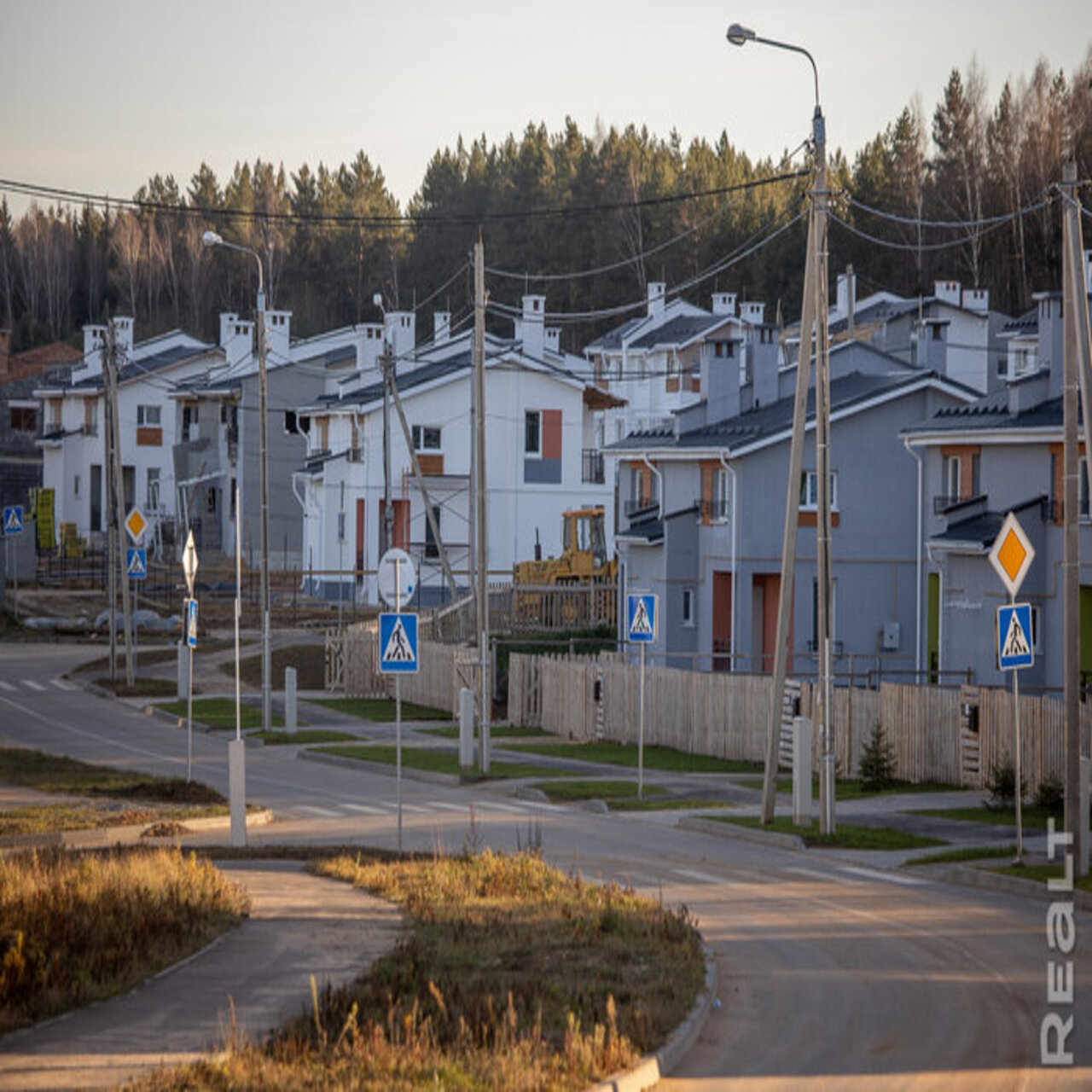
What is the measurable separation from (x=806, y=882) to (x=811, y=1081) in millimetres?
9878

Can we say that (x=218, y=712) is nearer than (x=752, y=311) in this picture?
Yes

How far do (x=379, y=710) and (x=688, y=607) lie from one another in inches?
371

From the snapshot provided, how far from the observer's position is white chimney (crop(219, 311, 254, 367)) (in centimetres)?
9619

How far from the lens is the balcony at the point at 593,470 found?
7531 centimetres

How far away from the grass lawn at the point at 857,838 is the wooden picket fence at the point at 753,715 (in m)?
3.65

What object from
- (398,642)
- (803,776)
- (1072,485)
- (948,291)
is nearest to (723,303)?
(948,291)

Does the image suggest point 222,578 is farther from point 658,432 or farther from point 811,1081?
point 811,1081

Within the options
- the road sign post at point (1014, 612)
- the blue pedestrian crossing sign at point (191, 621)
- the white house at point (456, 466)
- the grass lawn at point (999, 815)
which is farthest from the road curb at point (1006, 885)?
the white house at point (456, 466)

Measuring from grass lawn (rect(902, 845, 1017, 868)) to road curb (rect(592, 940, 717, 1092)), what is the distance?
29.9 feet

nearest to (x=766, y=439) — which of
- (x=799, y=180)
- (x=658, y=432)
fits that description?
(x=658, y=432)

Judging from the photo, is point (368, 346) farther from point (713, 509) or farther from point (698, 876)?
point (698, 876)

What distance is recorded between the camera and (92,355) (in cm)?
10975

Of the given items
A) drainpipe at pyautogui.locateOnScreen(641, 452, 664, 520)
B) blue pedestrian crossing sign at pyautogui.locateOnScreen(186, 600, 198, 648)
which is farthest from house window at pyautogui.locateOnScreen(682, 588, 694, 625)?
blue pedestrian crossing sign at pyautogui.locateOnScreen(186, 600, 198, 648)

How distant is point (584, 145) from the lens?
541 feet
